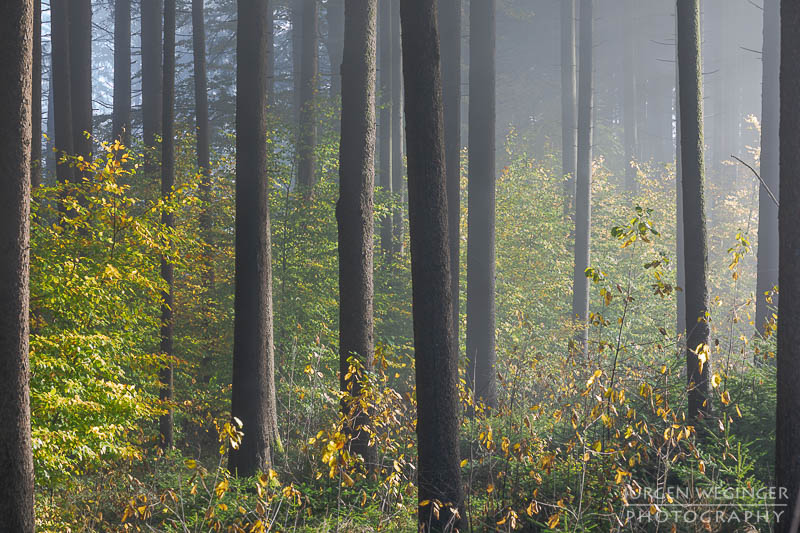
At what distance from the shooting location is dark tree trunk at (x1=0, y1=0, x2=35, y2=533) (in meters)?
6.55

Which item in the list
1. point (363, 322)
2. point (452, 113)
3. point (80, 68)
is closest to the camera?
point (363, 322)

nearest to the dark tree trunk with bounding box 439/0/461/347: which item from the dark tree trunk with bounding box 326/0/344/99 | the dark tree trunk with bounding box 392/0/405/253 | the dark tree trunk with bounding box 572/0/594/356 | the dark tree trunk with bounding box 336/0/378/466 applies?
the dark tree trunk with bounding box 336/0/378/466

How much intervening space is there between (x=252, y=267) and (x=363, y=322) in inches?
94.3

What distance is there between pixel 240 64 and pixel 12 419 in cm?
735

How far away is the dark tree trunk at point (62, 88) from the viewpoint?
14.7 metres

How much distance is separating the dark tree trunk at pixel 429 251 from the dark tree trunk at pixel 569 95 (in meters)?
19.5

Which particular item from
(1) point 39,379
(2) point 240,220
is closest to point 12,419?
(1) point 39,379

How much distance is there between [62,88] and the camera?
49.2 feet

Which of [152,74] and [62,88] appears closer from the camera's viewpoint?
[62,88]

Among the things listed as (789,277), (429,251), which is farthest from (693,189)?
(429,251)

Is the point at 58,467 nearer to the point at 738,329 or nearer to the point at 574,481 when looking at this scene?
the point at 574,481

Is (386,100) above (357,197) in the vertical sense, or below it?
above

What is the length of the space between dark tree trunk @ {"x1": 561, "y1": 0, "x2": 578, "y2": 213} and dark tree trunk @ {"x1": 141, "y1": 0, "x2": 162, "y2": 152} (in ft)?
49.6

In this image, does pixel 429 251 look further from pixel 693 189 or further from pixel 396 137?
pixel 396 137
